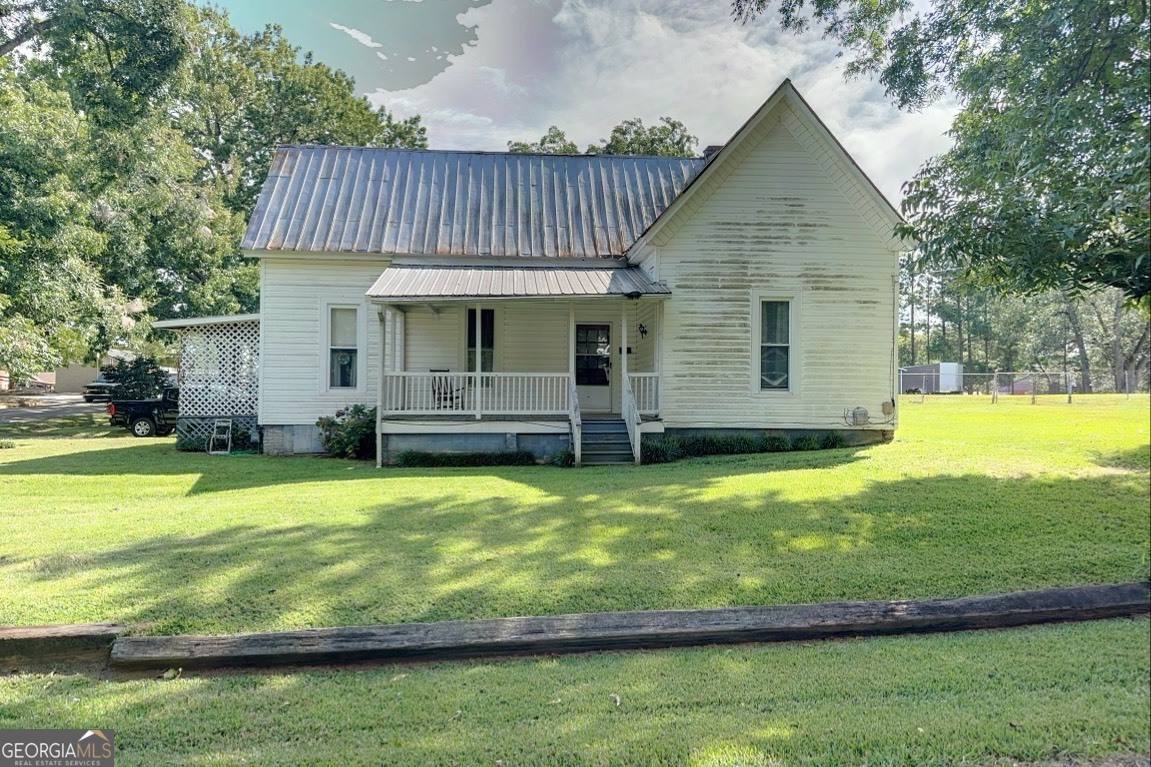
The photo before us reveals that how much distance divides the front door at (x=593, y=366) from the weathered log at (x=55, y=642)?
973 cm

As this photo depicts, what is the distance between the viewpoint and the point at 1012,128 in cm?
486

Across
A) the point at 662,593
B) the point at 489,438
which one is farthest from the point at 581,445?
the point at 662,593

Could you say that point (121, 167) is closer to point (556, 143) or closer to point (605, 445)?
point (605, 445)

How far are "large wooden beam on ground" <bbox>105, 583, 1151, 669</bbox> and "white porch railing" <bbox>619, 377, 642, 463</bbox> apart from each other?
6303 mm

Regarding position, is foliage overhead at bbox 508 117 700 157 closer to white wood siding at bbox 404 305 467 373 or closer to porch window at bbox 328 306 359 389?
white wood siding at bbox 404 305 467 373

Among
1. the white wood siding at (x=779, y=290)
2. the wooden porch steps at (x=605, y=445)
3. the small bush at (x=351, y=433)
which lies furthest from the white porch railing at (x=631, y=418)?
the small bush at (x=351, y=433)

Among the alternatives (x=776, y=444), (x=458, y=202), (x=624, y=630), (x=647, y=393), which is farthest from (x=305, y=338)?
(x=624, y=630)

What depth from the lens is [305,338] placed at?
11984mm

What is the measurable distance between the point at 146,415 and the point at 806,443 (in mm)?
17552

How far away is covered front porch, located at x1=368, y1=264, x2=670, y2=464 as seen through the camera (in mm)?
10305

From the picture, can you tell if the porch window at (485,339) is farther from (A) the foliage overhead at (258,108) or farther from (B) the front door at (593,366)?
(A) the foliage overhead at (258,108)

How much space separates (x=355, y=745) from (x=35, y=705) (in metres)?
1.77

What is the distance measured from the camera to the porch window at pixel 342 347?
39.7 feet

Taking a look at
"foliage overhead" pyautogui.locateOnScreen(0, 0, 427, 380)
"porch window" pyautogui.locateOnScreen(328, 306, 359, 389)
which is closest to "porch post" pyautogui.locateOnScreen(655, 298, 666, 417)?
"porch window" pyautogui.locateOnScreen(328, 306, 359, 389)
